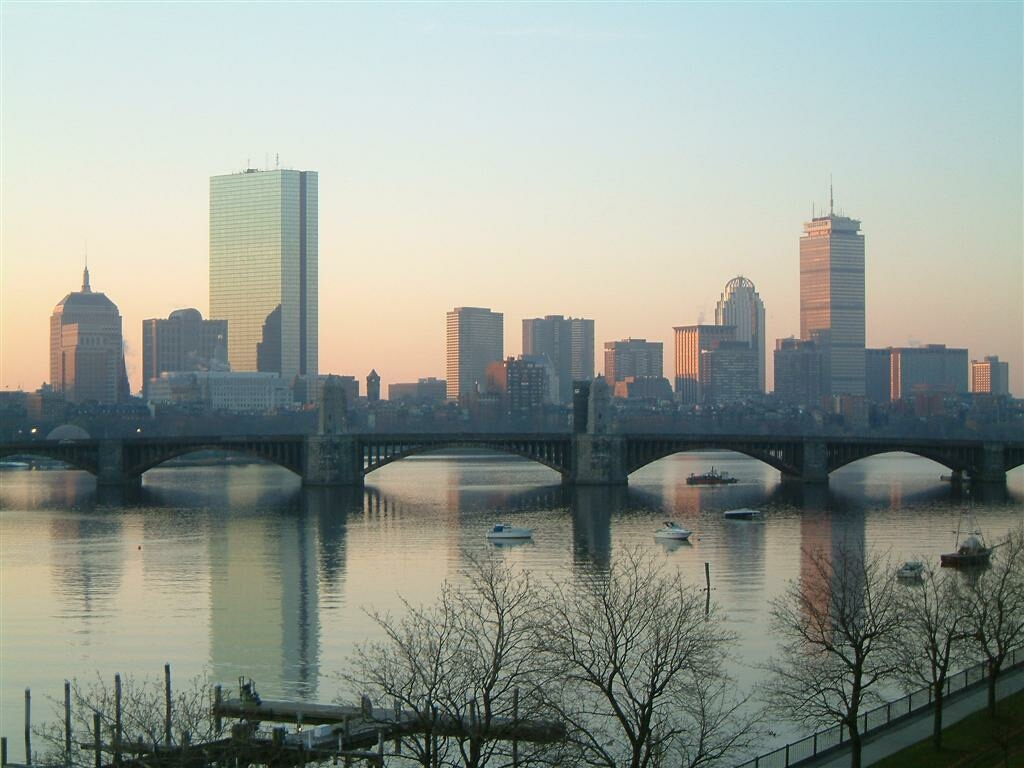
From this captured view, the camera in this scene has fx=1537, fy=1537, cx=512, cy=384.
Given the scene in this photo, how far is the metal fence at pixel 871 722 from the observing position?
39062 mm

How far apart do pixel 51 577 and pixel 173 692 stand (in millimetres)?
33829

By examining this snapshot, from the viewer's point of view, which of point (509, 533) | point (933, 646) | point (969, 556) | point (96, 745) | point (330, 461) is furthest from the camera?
point (330, 461)

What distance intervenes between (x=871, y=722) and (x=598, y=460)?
344ft

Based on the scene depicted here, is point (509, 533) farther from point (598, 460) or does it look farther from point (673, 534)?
point (598, 460)

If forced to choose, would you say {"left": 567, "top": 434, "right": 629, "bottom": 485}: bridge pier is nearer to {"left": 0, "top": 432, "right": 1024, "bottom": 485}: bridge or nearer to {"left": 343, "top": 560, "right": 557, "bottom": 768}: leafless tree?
{"left": 0, "top": 432, "right": 1024, "bottom": 485}: bridge

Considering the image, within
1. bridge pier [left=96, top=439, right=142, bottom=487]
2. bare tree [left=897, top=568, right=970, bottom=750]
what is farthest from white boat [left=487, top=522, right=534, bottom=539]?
bridge pier [left=96, top=439, right=142, bottom=487]

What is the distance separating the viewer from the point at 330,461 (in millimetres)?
150500

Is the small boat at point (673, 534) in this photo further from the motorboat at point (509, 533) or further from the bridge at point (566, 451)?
the bridge at point (566, 451)

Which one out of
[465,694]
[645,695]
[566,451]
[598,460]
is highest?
[566,451]

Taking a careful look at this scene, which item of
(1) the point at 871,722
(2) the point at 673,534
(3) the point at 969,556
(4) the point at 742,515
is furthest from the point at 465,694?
(4) the point at 742,515

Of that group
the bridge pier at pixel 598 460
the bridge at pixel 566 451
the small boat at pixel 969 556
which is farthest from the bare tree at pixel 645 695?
the bridge at pixel 566 451

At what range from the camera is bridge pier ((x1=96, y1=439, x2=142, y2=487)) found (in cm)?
15175

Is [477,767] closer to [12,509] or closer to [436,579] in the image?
[436,579]

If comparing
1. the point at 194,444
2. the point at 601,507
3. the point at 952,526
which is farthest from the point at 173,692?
the point at 194,444
